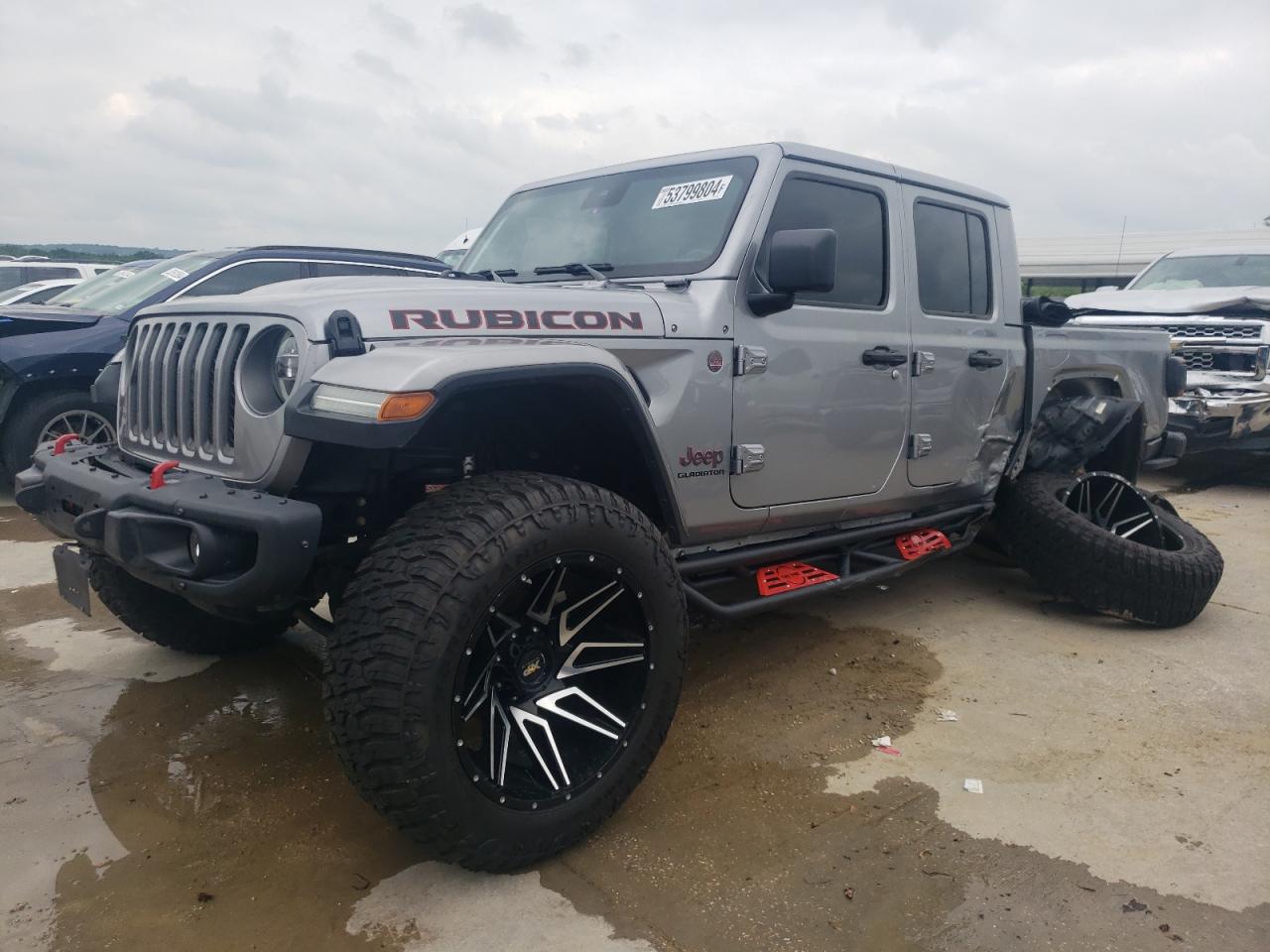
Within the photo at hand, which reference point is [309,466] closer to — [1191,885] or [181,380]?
[181,380]

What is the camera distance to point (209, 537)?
7.38 feet

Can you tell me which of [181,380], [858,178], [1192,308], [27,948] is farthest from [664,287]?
[1192,308]

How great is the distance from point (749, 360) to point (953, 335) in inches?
53.1

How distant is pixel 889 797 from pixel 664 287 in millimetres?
1766

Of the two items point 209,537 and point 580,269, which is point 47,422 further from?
point 209,537

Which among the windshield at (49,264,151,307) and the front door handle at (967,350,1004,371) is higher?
the windshield at (49,264,151,307)

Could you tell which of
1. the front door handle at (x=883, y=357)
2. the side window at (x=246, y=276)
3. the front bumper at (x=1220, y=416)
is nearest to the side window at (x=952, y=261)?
the front door handle at (x=883, y=357)

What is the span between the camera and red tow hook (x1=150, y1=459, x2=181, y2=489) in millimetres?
2492

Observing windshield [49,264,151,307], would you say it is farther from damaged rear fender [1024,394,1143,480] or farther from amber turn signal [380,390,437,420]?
Answer: damaged rear fender [1024,394,1143,480]

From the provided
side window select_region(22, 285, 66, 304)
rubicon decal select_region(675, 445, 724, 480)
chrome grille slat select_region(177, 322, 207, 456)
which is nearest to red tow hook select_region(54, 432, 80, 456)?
chrome grille slat select_region(177, 322, 207, 456)

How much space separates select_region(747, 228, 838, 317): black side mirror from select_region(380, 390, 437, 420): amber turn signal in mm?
1336

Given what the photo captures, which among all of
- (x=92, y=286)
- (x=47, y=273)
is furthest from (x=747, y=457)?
(x=47, y=273)

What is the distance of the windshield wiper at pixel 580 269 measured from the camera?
3.38 meters

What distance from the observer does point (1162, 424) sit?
5.48m
